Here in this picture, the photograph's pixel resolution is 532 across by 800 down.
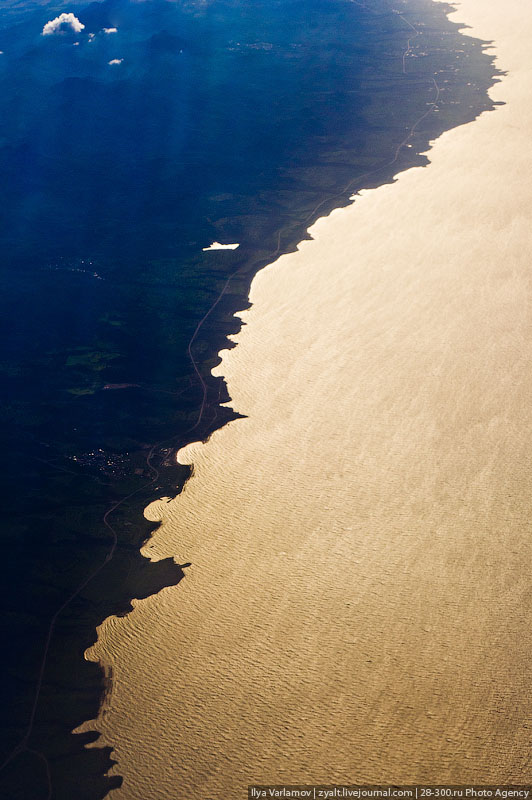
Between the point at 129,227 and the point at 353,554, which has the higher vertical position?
the point at 129,227

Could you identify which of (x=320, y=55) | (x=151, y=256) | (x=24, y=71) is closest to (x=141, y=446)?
(x=151, y=256)

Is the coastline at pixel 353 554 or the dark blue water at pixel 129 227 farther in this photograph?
the dark blue water at pixel 129 227

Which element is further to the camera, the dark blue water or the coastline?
the dark blue water

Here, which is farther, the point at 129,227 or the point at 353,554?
the point at 129,227
